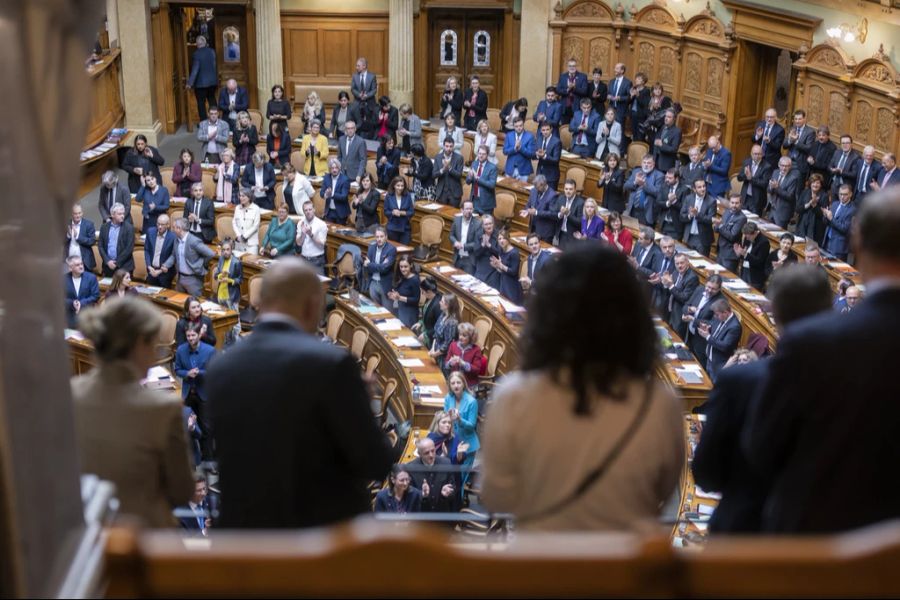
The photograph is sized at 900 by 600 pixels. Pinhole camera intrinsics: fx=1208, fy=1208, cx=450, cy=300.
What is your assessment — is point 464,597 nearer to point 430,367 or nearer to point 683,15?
point 430,367

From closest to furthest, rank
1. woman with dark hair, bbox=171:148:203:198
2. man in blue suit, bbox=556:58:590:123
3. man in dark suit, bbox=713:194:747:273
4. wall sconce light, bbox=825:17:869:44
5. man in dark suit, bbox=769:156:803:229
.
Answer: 1. man in dark suit, bbox=713:194:747:273
2. man in dark suit, bbox=769:156:803:229
3. wall sconce light, bbox=825:17:869:44
4. woman with dark hair, bbox=171:148:203:198
5. man in blue suit, bbox=556:58:590:123

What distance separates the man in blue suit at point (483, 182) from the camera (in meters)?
15.6

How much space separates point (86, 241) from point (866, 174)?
880cm

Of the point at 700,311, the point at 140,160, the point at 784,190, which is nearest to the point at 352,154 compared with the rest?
the point at 140,160

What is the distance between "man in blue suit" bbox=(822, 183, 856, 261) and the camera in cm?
1315

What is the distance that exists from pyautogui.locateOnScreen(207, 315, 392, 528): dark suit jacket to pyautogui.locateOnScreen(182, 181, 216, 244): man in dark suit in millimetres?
11967

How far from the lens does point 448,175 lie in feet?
52.5

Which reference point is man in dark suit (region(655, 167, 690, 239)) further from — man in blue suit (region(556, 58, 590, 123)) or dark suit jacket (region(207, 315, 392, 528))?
dark suit jacket (region(207, 315, 392, 528))

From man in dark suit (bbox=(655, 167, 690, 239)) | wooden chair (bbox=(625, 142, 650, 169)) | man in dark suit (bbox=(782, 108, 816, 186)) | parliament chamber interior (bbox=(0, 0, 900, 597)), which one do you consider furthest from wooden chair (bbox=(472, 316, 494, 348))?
wooden chair (bbox=(625, 142, 650, 169))

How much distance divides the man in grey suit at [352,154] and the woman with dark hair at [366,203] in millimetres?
996

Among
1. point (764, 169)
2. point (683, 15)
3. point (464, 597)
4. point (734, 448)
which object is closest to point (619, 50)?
point (683, 15)

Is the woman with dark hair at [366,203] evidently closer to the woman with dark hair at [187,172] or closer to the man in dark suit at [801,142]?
the woman with dark hair at [187,172]

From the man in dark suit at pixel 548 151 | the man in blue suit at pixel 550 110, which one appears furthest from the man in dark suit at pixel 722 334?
the man in blue suit at pixel 550 110

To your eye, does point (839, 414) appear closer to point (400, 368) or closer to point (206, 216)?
point (400, 368)
